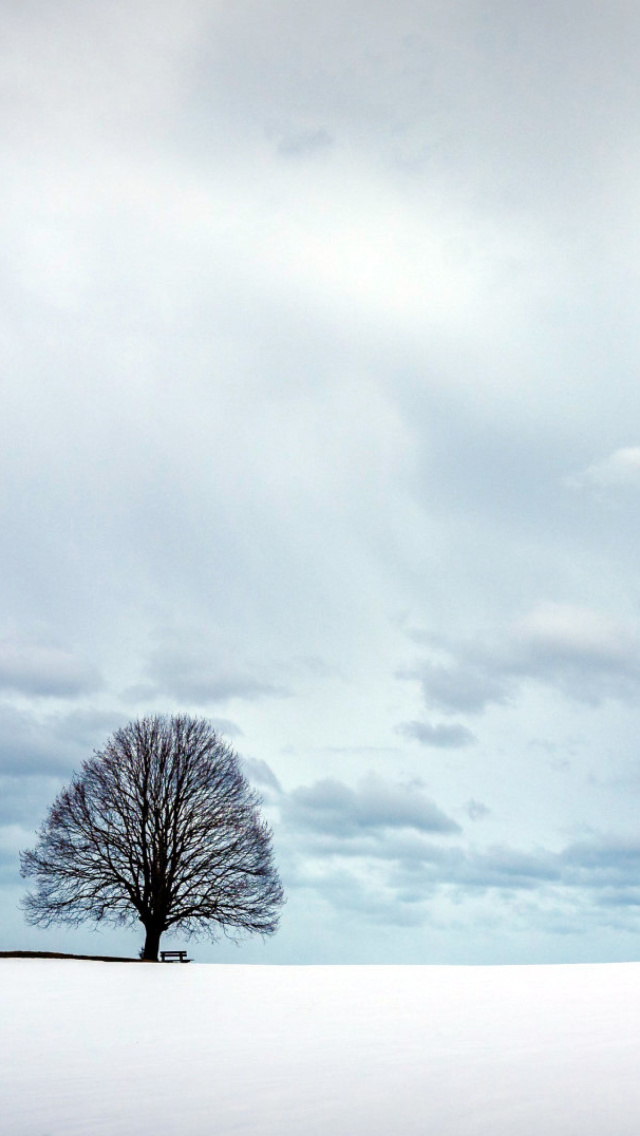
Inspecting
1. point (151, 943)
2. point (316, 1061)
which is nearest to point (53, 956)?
point (151, 943)

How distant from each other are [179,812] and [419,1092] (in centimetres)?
3686

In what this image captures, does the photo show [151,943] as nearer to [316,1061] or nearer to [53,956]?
[53,956]

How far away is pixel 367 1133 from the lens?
887 centimetres

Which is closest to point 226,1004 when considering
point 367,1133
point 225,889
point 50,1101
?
point 50,1101

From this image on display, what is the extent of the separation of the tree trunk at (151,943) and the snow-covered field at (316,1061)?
47.6 feet

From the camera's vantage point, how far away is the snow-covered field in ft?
31.2

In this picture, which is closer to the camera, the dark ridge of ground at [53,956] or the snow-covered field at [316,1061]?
the snow-covered field at [316,1061]

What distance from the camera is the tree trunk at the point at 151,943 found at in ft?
147

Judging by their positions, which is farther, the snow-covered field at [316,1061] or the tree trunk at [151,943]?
the tree trunk at [151,943]

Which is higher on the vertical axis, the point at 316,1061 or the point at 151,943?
the point at 151,943

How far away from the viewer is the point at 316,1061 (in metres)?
Answer: 14.2

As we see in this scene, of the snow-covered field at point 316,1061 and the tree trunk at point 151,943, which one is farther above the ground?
the tree trunk at point 151,943

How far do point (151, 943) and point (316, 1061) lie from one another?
3313 cm

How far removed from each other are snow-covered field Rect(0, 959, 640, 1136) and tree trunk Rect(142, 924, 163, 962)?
47.6 feet
